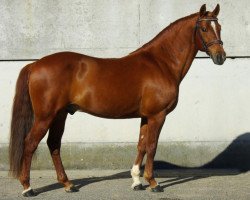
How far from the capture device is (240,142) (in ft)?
27.0

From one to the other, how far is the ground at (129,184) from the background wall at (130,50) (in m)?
0.34

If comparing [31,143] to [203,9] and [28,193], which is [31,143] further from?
[203,9]

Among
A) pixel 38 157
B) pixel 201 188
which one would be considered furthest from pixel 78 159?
pixel 201 188

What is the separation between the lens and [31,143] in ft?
21.0

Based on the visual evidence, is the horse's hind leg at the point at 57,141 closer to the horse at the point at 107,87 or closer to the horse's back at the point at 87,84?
the horse at the point at 107,87

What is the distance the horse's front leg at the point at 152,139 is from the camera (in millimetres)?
6617

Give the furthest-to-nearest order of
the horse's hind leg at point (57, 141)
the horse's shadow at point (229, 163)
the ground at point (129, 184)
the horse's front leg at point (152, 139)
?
the horse's shadow at point (229, 163), the horse's hind leg at point (57, 141), the horse's front leg at point (152, 139), the ground at point (129, 184)

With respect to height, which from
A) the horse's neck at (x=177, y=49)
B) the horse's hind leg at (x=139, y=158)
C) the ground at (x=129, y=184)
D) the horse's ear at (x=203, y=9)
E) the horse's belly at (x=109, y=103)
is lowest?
the ground at (x=129, y=184)

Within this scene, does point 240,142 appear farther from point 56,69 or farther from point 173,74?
point 56,69

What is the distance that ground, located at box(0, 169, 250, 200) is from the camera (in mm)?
6477

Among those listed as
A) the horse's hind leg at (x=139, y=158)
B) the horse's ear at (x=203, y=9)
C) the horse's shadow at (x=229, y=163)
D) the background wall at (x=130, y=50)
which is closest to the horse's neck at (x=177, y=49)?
the horse's ear at (x=203, y=9)

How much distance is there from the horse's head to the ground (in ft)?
5.08

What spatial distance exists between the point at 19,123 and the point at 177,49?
2.05m

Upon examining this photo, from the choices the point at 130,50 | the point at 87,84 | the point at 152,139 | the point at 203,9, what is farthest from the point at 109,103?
the point at 130,50
